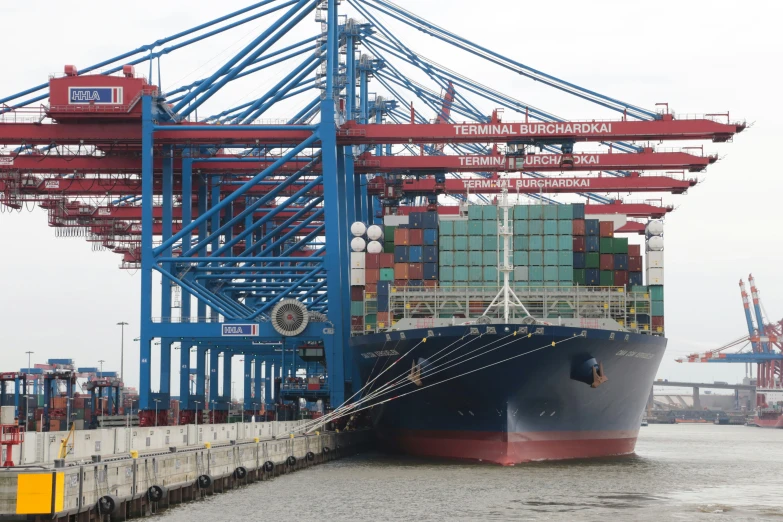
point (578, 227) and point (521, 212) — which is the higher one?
point (521, 212)

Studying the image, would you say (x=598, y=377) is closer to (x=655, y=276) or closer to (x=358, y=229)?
(x=655, y=276)

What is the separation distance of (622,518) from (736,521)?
7.98 ft

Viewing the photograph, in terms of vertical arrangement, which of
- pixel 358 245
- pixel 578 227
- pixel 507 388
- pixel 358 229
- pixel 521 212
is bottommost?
pixel 507 388

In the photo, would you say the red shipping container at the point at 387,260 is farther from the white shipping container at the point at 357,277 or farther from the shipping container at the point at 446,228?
the shipping container at the point at 446,228

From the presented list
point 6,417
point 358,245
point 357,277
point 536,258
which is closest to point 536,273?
point 536,258

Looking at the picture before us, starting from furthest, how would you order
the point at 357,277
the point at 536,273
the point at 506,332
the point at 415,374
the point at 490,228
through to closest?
1. the point at 357,277
2. the point at 490,228
3. the point at 536,273
4. the point at 415,374
5. the point at 506,332

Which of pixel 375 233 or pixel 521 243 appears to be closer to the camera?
pixel 521 243

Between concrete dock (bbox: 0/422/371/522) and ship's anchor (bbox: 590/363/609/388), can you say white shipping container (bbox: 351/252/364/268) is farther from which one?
ship's anchor (bbox: 590/363/609/388)

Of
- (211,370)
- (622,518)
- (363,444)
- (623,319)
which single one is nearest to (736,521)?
(622,518)

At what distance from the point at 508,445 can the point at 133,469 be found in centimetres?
1718

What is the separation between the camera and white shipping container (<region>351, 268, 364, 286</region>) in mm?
49250

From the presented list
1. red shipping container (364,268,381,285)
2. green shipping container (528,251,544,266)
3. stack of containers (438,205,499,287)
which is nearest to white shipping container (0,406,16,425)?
stack of containers (438,205,499,287)

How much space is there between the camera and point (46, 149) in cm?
5347

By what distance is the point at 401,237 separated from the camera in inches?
1875
